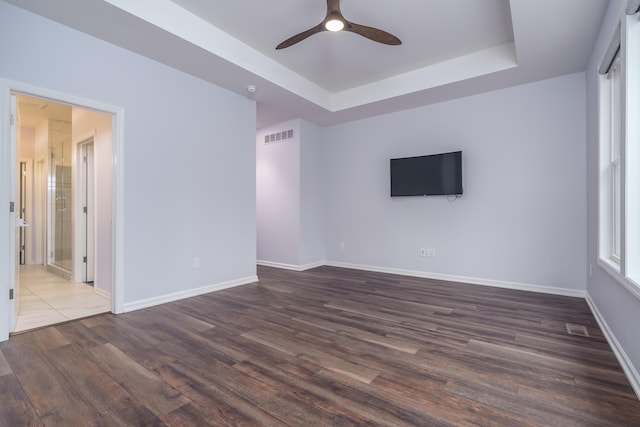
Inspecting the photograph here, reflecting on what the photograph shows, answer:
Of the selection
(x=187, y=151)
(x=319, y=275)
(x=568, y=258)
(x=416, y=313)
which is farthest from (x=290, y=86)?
(x=568, y=258)

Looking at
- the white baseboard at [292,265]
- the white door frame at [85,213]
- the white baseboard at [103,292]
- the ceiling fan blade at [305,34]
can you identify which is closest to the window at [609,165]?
the ceiling fan blade at [305,34]

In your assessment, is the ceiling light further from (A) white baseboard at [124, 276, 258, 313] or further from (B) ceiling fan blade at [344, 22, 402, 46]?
(A) white baseboard at [124, 276, 258, 313]

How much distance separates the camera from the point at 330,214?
5.82 meters

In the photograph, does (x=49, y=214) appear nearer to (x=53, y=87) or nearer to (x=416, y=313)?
(x=53, y=87)

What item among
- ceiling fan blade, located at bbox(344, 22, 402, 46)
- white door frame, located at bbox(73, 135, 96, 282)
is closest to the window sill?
ceiling fan blade, located at bbox(344, 22, 402, 46)

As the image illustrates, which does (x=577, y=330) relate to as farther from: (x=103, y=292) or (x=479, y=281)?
(x=103, y=292)

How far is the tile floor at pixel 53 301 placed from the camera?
2.91m

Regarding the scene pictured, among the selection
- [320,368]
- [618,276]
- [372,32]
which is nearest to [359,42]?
[372,32]

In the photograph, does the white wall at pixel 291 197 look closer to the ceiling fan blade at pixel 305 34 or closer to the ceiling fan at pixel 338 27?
the ceiling fan blade at pixel 305 34

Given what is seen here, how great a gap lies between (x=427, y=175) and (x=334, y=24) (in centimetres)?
267

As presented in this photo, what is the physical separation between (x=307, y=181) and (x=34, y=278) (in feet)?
14.6

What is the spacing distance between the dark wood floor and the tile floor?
285mm

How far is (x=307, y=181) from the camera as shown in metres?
5.59

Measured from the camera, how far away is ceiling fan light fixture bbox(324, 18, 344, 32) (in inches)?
101
